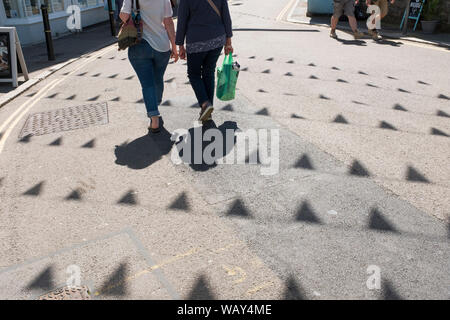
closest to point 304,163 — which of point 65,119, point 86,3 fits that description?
point 65,119

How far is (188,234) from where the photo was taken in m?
3.58

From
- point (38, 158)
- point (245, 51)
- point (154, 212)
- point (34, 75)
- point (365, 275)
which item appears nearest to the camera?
point (365, 275)

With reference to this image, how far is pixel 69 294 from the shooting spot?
296cm

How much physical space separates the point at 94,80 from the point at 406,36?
10.0 meters

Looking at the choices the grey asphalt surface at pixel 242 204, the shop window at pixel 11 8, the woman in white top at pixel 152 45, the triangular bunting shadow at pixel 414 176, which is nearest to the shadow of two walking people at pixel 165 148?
the grey asphalt surface at pixel 242 204

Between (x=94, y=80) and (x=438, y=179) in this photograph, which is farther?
(x=94, y=80)

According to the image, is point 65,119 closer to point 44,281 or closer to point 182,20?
point 182,20

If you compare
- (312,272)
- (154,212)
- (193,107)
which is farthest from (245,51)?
(312,272)

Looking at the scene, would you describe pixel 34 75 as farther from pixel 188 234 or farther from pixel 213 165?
pixel 188 234

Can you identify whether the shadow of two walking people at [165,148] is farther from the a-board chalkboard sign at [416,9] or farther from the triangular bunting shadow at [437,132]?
the a-board chalkboard sign at [416,9]

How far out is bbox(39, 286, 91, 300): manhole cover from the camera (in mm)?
2932

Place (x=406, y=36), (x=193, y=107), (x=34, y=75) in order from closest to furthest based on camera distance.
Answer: (x=193, y=107) < (x=34, y=75) < (x=406, y=36)

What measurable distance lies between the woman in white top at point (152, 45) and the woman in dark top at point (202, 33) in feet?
0.57

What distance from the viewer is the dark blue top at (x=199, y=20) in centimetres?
512
